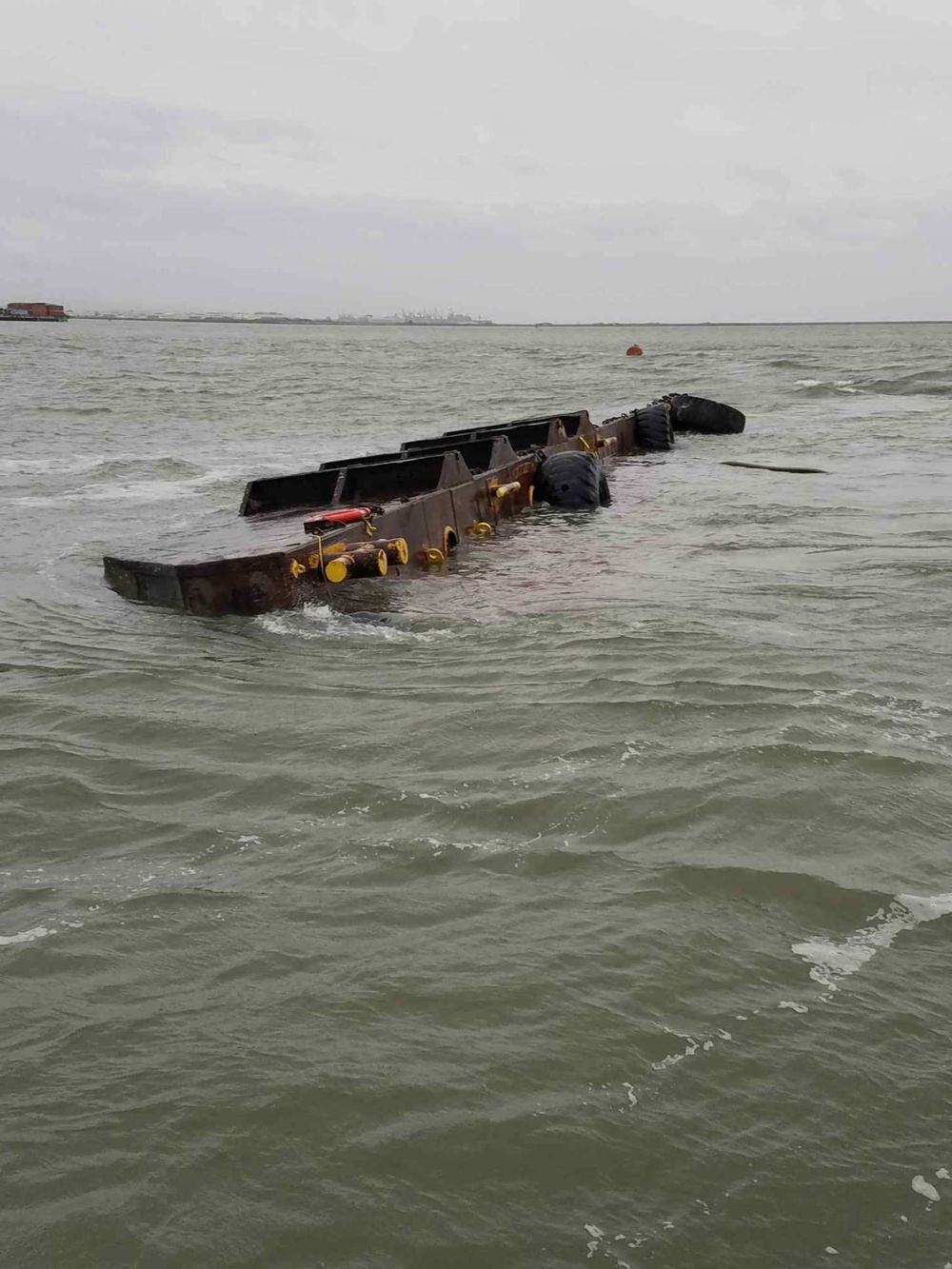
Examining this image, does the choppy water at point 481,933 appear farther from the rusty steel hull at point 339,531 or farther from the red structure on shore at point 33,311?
the red structure on shore at point 33,311

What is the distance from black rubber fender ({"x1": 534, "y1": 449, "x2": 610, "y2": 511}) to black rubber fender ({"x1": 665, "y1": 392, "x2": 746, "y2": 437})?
10529 millimetres

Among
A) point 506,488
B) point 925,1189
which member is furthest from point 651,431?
point 925,1189

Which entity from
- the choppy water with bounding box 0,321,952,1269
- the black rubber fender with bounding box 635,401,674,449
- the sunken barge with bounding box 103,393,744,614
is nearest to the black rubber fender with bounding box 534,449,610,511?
the sunken barge with bounding box 103,393,744,614

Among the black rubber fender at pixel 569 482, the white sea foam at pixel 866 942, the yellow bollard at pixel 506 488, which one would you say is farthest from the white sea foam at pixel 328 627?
the black rubber fender at pixel 569 482

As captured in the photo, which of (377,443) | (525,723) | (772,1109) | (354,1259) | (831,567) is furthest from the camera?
(377,443)

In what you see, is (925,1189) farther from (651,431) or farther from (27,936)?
(651,431)

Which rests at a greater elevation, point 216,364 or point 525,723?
point 216,364

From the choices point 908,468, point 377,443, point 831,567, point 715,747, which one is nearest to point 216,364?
point 377,443

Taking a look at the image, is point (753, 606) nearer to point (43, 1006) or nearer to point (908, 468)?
point (43, 1006)

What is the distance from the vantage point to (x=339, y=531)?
734 cm

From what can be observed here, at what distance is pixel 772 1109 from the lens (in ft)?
7.72

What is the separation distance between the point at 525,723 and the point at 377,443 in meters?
15.4

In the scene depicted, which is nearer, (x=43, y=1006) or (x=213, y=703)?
(x=43, y=1006)

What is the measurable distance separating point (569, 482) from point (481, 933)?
901 centimetres
